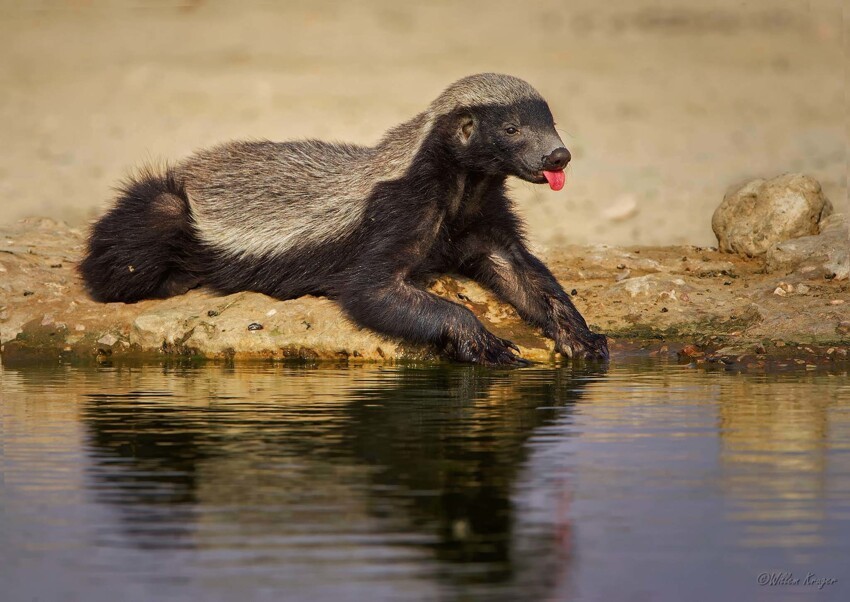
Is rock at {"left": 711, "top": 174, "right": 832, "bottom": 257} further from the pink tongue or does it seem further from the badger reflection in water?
the badger reflection in water

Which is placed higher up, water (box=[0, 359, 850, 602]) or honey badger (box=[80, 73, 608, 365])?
honey badger (box=[80, 73, 608, 365])

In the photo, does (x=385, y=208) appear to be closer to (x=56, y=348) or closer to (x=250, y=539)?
(x=56, y=348)

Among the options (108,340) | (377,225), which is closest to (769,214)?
(377,225)

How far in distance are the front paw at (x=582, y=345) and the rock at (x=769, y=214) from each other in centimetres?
360

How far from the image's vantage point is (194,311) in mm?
11273

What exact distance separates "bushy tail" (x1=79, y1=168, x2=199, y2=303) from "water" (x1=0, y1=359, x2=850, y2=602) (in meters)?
2.66

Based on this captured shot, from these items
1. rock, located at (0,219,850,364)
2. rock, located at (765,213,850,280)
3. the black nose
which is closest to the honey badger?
the black nose

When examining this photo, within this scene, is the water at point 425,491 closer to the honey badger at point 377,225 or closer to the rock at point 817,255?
the honey badger at point 377,225

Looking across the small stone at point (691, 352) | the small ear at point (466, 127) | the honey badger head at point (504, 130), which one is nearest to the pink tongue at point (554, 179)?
the honey badger head at point (504, 130)

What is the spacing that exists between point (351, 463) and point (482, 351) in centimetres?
374

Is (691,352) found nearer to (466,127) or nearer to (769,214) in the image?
(466,127)

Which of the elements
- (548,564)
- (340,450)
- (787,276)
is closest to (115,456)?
(340,450)

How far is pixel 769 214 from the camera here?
1382 centimetres

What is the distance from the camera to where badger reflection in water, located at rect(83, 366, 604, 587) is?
525 cm
